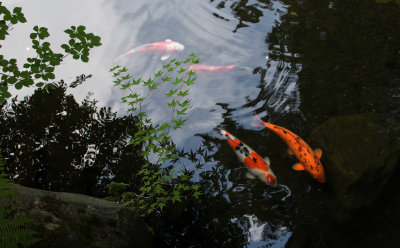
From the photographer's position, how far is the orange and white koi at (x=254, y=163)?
4.38 metres

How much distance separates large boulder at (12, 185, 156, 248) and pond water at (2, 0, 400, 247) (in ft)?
3.12

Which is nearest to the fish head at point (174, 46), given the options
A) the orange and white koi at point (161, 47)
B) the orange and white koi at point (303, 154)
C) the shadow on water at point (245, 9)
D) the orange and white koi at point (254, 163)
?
the orange and white koi at point (161, 47)

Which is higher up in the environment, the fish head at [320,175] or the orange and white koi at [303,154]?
the orange and white koi at [303,154]

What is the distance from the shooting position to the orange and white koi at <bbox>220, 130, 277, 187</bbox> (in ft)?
14.4

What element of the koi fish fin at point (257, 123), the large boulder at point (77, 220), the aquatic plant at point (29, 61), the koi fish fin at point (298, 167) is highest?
the aquatic plant at point (29, 61)

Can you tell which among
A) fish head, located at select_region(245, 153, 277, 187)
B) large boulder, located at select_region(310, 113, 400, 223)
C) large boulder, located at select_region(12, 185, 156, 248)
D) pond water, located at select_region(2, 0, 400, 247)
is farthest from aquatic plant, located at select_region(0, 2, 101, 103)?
large boulder, located at select_region(310, 113, 400, 223)

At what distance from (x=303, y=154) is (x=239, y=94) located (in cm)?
163

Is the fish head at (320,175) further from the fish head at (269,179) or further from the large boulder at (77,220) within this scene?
the large boulder at (77,220)

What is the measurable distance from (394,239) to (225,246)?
194 cm

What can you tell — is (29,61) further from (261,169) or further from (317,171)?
(317,171)

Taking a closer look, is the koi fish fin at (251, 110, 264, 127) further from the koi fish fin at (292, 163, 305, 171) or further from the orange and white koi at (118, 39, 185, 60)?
the orange and white koi at (118, 39, 185, 60)

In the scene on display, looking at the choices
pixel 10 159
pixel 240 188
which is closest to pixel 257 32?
pixel 240 188

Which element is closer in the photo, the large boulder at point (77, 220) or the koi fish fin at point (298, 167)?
the large boulder at point (77, 220)

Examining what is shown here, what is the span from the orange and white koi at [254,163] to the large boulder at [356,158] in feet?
2.42
